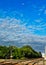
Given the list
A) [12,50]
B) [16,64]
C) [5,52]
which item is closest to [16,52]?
[12,50]

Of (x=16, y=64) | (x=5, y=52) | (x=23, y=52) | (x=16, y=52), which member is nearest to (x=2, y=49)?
(x=5, y=52)

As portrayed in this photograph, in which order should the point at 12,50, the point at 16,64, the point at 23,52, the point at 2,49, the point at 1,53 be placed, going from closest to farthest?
1. the point at 16,64
2. the point at 1,53
3. the point at 2,49
4. the point at 12,50
5. the point at 23,52

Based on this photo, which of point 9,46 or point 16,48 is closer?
point 9,46

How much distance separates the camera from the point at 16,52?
39.0m

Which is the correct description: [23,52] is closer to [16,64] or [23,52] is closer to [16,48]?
[16,48]

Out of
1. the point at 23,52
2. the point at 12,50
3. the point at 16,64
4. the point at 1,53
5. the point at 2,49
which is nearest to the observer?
the point at 16,64

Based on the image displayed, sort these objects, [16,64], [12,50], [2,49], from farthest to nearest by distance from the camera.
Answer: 1. [12,50]
2. [2,49]
3. [16,64]

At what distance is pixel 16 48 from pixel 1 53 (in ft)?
25.2

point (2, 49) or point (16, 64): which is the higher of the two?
point (2, 49)

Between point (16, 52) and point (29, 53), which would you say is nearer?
point (16, 52)

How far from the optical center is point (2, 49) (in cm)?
3678

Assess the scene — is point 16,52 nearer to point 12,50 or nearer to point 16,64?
point 12,50

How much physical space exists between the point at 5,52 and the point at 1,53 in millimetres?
2087

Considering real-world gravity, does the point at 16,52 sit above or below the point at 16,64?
above
